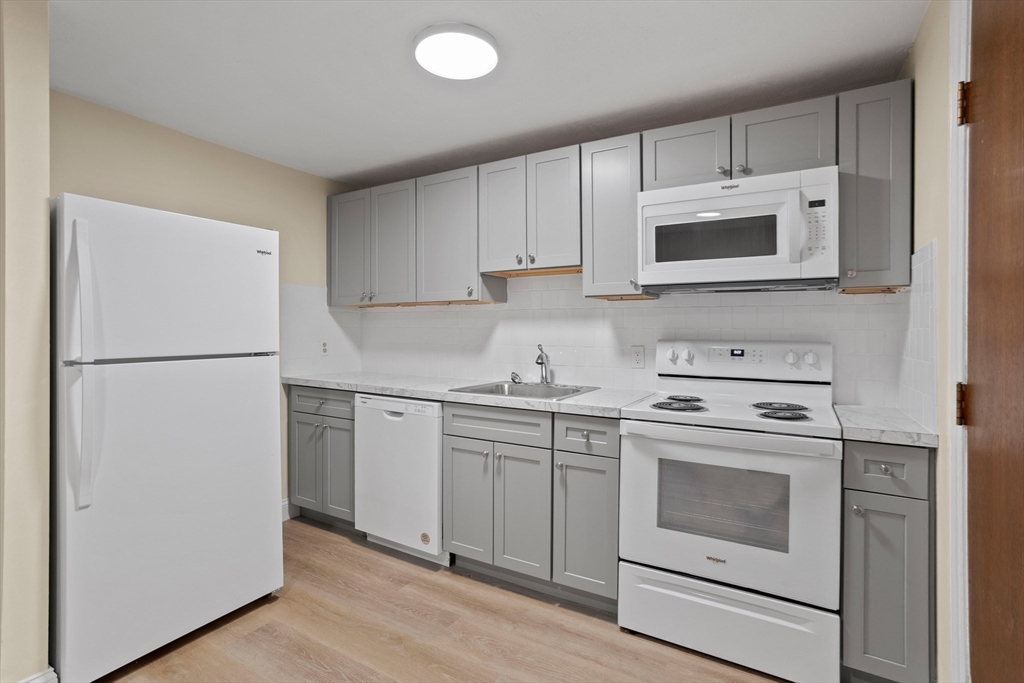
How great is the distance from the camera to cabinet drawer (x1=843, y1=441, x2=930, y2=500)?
171cm

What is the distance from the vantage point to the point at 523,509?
2.52m

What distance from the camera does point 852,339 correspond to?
2350 mm

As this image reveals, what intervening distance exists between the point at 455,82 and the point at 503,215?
0.82 meters

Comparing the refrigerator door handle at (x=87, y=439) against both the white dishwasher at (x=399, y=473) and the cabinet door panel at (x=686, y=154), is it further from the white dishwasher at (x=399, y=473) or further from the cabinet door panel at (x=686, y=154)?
the cabinet door panel at (x=686, y=154)

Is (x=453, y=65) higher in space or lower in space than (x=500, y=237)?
higher

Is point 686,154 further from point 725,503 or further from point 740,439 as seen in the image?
point 725,503

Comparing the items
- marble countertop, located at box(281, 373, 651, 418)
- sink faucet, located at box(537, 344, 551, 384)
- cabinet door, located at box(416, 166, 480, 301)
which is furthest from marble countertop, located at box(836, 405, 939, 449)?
cabinet door, located at box(416, 166, 480, 301)

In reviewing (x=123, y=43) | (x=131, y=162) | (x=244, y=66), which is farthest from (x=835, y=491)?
(x=131, y=162)

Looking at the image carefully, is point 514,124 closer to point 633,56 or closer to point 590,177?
point 590,177

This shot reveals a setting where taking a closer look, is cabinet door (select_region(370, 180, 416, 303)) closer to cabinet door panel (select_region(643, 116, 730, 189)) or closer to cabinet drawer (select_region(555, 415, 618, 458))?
cabinet drawer (select_region(555, 415, 618, 458))

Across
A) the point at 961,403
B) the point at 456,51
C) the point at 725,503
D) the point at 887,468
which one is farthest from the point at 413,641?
the point at 456,51

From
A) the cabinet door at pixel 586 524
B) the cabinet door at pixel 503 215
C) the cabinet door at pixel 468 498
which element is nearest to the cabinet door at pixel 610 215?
the cabinet door at pixel 503 215

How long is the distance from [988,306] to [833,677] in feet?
4.65

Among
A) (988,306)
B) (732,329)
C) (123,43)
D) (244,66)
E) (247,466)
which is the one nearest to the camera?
(988,306)
